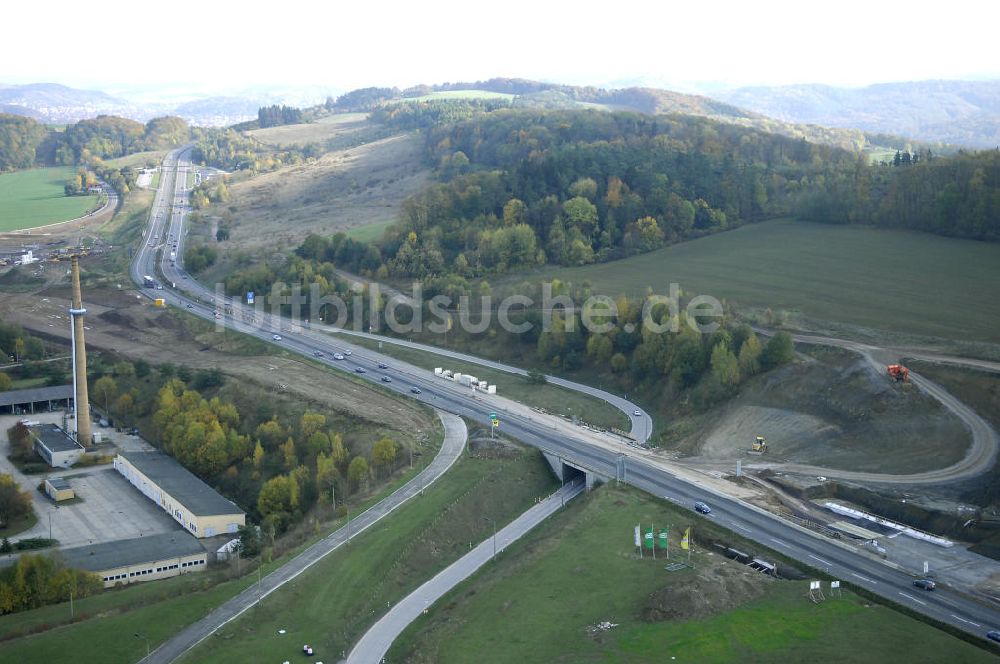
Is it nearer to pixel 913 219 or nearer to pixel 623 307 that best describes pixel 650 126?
pixel 913 219

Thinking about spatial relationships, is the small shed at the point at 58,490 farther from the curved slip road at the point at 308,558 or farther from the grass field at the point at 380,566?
the grass field at the point at 380,566

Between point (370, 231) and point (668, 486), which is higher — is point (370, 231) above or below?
above

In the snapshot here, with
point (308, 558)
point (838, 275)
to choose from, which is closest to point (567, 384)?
point (838, 275)

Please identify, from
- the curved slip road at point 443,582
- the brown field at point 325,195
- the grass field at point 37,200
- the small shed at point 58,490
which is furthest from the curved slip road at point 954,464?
the grass field at point 37,200

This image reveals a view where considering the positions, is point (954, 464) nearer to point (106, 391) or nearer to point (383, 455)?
point (383, 455)

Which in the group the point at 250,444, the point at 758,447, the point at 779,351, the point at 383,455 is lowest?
the point at 250,444
